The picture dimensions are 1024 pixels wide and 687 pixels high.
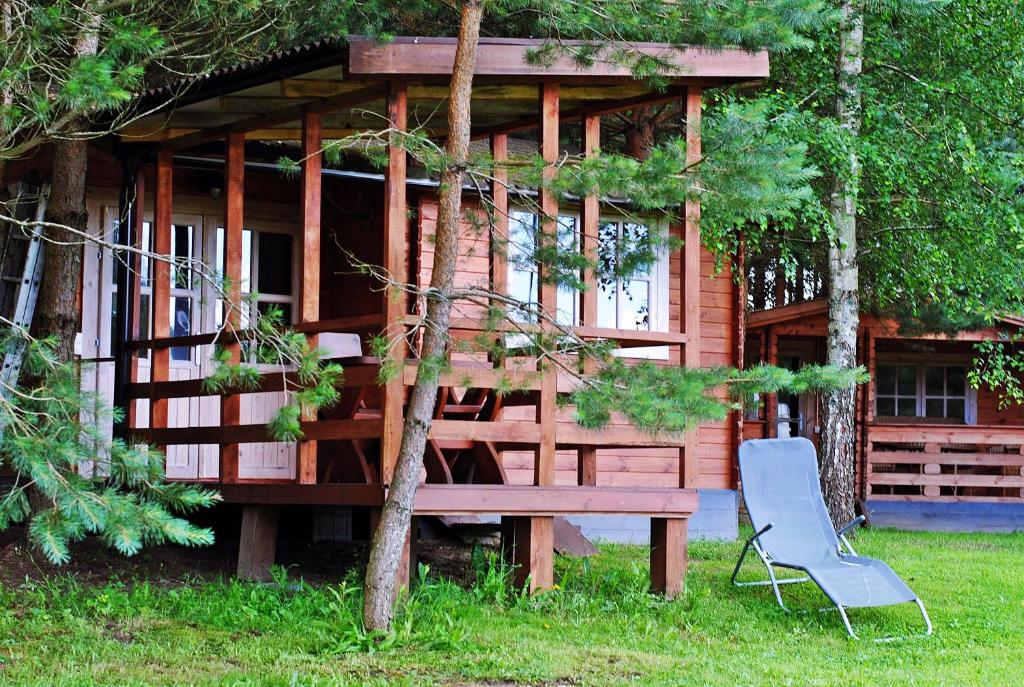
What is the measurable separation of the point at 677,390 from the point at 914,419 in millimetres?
15598

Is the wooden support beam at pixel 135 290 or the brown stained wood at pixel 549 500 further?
the wooden support beam at pixel 135 290

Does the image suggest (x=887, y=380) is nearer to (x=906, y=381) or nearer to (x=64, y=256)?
(x=906, y=381)

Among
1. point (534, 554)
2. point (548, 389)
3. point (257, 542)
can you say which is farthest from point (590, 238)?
point (257, 542)

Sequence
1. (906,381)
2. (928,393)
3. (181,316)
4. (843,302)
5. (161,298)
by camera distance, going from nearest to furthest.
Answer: (161,298)
(181,316)
(843,302)
(928,393)
(906,381)

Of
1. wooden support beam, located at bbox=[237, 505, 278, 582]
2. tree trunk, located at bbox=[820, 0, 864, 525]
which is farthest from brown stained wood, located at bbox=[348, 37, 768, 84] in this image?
tree trunk, located at bbox=[820, 0, 864, 525]

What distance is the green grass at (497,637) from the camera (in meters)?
5.69

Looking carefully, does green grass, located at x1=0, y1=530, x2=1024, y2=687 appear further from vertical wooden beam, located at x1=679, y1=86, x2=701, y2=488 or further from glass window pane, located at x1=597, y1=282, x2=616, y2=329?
glass window pane, located at x1=597, y1=282, x2=616, y2=329

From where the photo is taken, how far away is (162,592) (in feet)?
23.6

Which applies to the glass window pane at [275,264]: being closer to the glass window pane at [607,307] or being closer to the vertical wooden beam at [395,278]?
the glass window pane at [607,307]

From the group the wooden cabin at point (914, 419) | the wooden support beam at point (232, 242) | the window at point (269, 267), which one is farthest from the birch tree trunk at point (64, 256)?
the wooden cabin at point (914, 419)

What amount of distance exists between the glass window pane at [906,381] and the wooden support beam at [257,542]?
15.1 meters

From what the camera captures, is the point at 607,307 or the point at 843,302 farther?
the point at 843,302

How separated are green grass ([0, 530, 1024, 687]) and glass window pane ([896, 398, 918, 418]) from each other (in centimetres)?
1288

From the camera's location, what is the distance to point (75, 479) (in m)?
4.38
